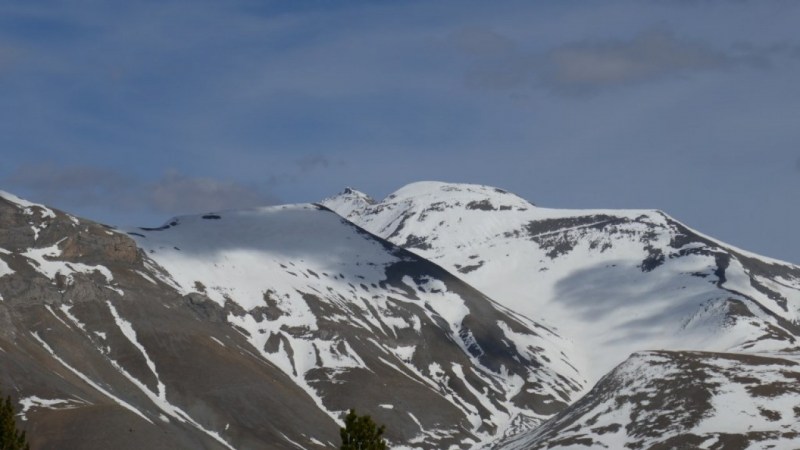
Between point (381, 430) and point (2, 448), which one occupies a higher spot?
point (381, 430)

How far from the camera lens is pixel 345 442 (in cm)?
10325

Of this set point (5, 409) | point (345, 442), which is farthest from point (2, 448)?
point (345, 442)

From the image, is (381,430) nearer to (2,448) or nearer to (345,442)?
(345,442)

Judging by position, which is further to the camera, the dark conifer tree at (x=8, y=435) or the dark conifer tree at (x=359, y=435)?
the dark conifer tree at (x=8, y=435)

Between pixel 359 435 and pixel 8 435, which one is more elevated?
pixel 359 435

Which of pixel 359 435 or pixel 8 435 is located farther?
pixel 8 435

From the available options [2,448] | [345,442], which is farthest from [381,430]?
[2,448]

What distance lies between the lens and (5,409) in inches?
4301

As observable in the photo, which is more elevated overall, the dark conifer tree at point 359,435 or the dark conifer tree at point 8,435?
the dark conifer tree at point 359,435

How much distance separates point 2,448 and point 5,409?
2.93 m

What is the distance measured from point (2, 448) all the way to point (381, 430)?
90.0 ft

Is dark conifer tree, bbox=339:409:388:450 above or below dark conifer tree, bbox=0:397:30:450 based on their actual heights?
above

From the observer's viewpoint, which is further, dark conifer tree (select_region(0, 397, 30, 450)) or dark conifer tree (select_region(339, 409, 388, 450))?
dark conifer tree (select_region(0, 397, 30, 450))

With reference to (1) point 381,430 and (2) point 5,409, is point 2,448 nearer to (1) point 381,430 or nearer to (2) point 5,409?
(2) point 5,409
